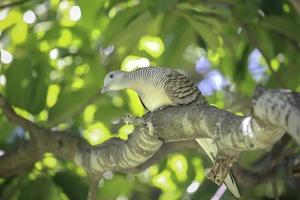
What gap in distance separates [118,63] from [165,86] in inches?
32.2

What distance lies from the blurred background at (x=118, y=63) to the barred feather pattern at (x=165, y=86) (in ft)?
0.91

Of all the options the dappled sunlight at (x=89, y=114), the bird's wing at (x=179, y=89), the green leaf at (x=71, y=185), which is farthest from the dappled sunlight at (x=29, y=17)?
the bird's wing at (x=179, y=89)

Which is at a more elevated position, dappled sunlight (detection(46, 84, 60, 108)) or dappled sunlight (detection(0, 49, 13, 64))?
dappled sunlight (detection(0, 49, 13, 64))

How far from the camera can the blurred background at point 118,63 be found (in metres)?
2.92

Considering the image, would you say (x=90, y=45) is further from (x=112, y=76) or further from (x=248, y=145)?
(x=248, y=145)

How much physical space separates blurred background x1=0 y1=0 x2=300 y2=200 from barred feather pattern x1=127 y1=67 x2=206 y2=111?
0.91ft

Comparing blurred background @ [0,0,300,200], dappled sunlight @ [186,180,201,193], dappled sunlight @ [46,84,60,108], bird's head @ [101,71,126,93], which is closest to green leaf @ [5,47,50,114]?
blurred background @ [0,0,300,200]

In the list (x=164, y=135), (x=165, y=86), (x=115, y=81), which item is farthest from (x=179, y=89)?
(x=164, y=135)

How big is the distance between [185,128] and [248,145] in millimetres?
309

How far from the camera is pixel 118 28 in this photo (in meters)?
2.98

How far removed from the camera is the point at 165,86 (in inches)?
102

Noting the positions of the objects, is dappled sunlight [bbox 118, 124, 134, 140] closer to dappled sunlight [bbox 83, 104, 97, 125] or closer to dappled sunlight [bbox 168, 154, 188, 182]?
dappled sunlight [bbox 83, 104, 97, 125]

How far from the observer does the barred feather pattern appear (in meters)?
2.54

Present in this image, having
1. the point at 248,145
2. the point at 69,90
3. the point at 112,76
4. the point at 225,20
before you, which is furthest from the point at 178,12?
the point at 248,145
